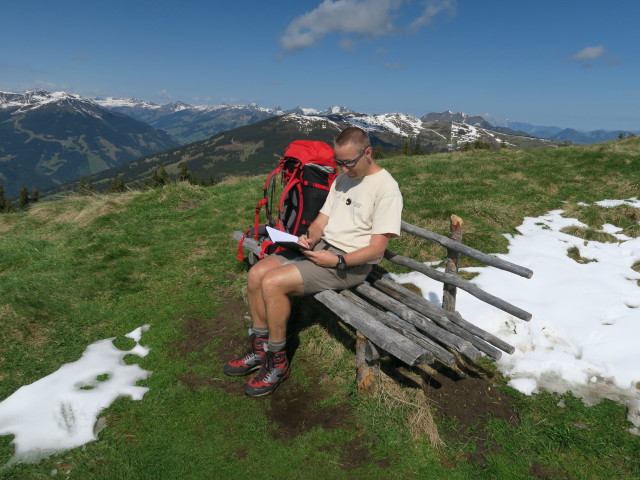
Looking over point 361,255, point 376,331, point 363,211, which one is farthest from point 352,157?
point 376,331

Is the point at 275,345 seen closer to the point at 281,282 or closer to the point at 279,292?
the point at 279,292

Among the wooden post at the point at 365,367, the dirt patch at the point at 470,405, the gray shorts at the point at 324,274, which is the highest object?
the gray shorts at the point at 324,274

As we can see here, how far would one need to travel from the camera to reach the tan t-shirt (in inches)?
184

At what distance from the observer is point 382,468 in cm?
375

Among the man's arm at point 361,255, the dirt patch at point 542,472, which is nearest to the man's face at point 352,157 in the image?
the man's arm at point 361,255

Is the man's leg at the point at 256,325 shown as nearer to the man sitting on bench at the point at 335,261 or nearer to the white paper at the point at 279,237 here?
the man sitting on bench at the point at 335,261

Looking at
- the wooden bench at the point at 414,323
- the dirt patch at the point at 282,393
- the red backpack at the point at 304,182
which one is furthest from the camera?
the red backpack at the point at 304,182

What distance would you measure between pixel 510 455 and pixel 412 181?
13.0 meters

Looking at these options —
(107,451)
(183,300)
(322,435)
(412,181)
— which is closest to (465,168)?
(412,181)

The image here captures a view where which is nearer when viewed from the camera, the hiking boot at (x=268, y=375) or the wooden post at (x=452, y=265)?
the hiking boot at (x=268, y=375)

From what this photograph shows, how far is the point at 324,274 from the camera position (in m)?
4.96

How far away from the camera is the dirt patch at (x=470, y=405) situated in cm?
416

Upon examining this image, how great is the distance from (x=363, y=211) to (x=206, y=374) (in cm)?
330

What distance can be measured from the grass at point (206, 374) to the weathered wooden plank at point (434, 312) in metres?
0.73
